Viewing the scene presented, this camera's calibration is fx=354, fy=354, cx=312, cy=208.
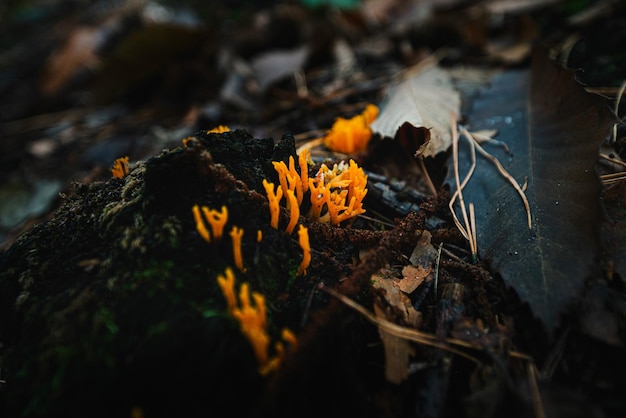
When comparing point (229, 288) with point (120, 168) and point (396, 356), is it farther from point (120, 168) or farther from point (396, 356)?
point (120, 168)

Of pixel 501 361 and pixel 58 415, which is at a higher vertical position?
pixel 58 415

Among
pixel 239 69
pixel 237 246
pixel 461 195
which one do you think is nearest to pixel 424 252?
pixel 461 195

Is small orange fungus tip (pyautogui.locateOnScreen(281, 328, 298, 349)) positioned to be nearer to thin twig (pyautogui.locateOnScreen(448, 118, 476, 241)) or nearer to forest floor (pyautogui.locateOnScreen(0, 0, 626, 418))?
forest floor (pyautogui.locateOnScreen(0, 0, 626, 418))

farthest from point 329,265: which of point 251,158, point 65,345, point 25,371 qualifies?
point 25,371

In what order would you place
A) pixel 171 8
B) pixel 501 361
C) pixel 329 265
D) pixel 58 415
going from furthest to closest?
pixel 171 8 < pixel 329 265 < pixel 501 361 < pixel 58 415

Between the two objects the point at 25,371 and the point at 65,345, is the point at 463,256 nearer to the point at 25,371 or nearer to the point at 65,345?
the point at 65,345

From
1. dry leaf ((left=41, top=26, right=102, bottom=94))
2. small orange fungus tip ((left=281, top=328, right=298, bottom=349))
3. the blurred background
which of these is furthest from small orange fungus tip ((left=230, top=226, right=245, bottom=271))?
dry leaf ((left=41, top=26, right=102, bottom=94))
